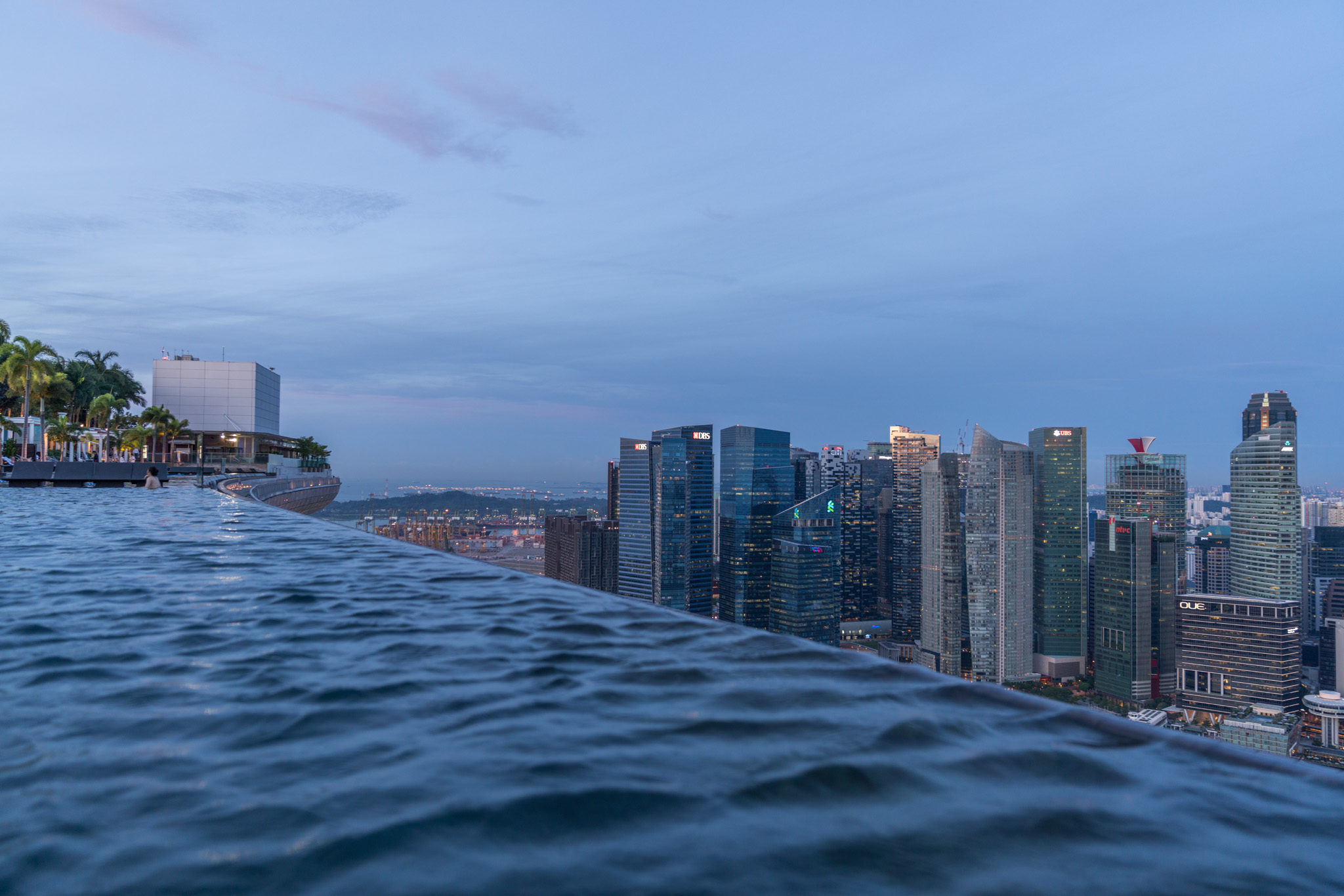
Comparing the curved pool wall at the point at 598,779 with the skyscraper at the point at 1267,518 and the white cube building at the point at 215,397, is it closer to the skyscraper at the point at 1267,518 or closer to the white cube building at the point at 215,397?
the white cube building at the point at 215,397

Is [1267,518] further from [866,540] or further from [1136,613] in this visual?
[866,540]

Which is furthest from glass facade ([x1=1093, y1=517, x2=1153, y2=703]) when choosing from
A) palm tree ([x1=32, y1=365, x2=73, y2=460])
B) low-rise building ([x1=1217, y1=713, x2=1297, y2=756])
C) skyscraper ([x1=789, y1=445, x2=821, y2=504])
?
palm tree ([x1=32, y1=365, x2=73, y2=460])

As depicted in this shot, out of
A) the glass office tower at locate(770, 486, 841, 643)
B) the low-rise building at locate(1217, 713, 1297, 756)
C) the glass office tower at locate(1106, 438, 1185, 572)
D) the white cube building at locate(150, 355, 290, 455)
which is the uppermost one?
the white cube building at locate(150, 355, 290, 455)

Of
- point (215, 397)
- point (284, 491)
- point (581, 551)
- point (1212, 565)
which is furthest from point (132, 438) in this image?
point (1212, 565)

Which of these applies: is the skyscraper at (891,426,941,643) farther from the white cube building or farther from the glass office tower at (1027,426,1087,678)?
the white cube building

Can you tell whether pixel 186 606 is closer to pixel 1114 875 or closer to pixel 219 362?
pixel 1114 875

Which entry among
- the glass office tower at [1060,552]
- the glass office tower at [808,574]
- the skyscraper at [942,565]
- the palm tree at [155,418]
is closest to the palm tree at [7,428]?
the palm tree at [155,418]
